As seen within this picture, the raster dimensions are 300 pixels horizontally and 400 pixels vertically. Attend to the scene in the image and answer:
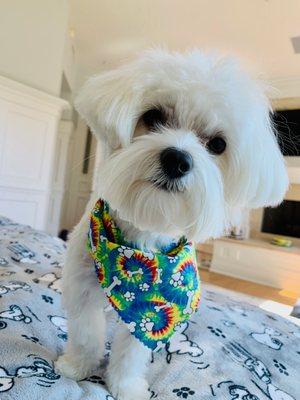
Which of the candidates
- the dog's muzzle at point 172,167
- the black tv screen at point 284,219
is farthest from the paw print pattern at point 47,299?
the black tv screen at point 284,219

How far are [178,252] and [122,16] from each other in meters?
3.32

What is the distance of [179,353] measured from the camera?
1.00 metres

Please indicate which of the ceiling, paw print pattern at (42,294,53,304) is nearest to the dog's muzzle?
paw print pattern at (42,294,53,304)

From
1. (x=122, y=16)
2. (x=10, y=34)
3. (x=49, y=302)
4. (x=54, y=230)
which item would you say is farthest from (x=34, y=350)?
(x=54, y=230)

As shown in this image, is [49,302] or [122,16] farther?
[122,16]

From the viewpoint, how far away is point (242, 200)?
0.83 m

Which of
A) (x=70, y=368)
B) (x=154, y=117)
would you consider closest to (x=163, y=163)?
(x=154, y=117)

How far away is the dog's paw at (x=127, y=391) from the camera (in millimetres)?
800

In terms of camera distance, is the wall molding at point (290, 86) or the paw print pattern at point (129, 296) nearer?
the paw print pattern at point (129, 296)

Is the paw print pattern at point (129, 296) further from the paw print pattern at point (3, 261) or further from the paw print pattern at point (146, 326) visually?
the paw print pattern at point (3, 261)

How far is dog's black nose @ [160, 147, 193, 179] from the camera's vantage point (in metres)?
0.66

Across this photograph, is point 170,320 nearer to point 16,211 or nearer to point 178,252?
point 178,252

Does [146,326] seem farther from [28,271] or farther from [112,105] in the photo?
[28,271]

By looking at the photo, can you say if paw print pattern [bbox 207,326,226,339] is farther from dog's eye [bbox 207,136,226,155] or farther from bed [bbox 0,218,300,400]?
dog's eye [bbox 207,136,226,155]
